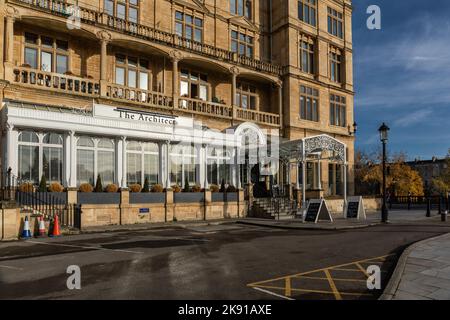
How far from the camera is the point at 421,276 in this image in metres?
7.77

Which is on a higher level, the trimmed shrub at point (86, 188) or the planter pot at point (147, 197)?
the trimmed shrub at point (86, 188)

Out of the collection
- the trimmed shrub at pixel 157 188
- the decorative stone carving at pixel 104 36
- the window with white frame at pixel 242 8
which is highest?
the window with white frame at pixel 242 8

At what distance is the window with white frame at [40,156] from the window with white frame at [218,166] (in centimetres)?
945

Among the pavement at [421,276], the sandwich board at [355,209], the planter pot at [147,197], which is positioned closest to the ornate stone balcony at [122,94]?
the planter pot at [147,197]

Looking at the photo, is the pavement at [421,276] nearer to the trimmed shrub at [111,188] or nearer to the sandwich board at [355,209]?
the sandwich board at [355,209]

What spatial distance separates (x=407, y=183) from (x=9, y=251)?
219 feet

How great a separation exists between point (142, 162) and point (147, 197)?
2.36 m

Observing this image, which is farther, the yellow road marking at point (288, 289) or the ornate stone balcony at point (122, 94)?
the ornate stone balcony at point (122, 94)

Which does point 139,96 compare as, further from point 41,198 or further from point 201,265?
point 201,265

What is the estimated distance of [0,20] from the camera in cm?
1823

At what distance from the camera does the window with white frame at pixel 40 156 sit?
18062 mm

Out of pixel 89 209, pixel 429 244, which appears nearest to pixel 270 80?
pixel 89 209

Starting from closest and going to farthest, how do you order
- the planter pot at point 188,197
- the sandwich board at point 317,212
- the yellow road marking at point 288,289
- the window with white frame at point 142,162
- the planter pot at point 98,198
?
the yellow road marking at point 288,289
the planter pot at point 98,198
the sandwich board at point 317,212
the window with white frame at point 142,162
the planter pot at point 188,197
